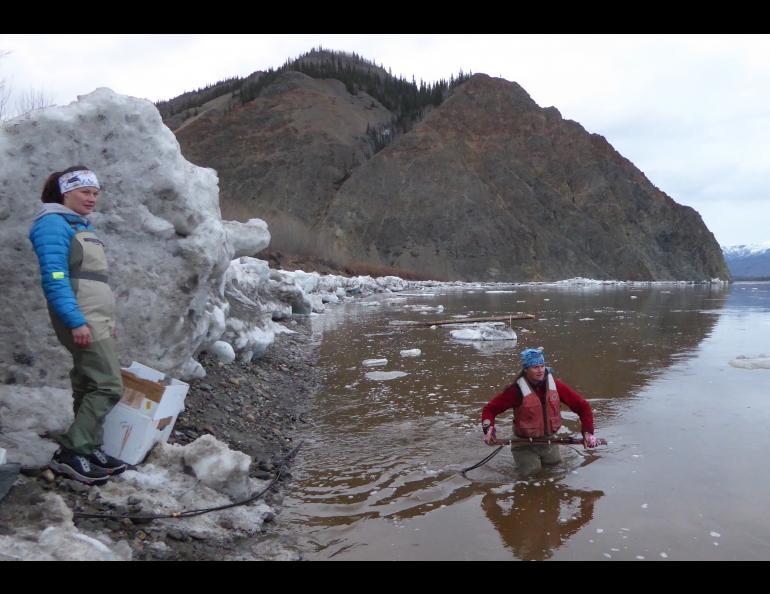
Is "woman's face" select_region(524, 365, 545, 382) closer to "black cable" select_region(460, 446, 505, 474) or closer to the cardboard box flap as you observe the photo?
"black cable" select_region(460, 446, 505, 474)

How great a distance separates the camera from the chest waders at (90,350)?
346 centimetres

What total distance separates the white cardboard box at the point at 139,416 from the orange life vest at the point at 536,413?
279cm

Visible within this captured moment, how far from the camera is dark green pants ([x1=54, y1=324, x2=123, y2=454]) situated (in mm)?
3484

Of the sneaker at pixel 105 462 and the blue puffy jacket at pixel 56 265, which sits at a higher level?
the blue puffy jacket at pixel 56 265

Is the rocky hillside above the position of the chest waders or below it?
above

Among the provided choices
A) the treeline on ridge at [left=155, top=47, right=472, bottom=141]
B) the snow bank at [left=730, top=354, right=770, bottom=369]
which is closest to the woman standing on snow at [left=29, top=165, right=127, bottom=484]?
the snow bank at [left=730, top=354, right=770, bottom=369]

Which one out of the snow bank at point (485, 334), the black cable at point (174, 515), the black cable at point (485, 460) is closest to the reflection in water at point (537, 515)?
the black cable at point (485, 460)

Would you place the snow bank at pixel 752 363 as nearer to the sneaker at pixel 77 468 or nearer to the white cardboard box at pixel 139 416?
the white cardboard box at pixel 139 416

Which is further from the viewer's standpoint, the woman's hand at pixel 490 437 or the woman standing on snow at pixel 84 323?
the woman's hand at pixel 490 437

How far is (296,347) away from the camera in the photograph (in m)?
10.8

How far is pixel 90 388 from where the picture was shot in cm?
352

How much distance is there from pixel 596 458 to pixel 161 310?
3.90 metres

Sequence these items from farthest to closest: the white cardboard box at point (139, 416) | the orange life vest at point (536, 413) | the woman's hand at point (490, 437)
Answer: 1. the orange life vest at point (536, 413)
2. the woman's hand at point (490, 437)
3. the white cardboard box at point (139, 416)

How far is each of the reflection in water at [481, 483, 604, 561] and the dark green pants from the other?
2.59 m
